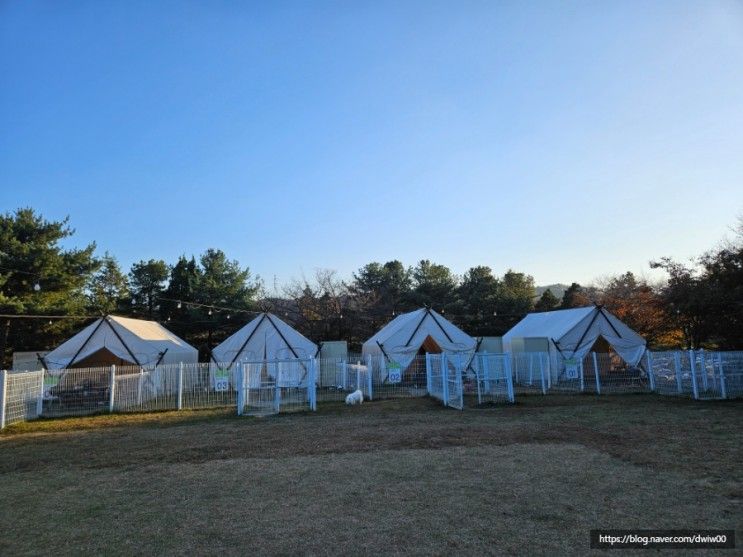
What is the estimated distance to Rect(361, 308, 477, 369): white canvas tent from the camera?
22000 mm

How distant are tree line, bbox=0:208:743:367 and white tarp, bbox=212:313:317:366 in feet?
21.8

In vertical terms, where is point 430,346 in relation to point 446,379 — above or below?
above

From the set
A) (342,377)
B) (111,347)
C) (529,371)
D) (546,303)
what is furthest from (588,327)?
(546,303)

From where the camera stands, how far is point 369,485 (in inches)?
233

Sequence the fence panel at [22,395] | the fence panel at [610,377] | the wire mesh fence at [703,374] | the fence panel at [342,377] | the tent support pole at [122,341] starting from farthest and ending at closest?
the tent support pole at [122,341] < the fence panel at [610,377] < the fence panel at [342,377] < the wire mesh fence at [703,374] < the fence panel at [22,395]

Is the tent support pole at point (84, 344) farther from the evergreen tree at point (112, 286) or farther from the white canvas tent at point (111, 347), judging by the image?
the evergreen tree at point (112, 286)

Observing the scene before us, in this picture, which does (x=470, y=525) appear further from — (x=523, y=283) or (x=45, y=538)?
(x=523, y=283)

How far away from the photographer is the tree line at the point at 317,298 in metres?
19.2

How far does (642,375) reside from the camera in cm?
1791

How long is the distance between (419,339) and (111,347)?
Answer: 495 inches

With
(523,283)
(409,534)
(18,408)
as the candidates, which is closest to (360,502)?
(409,534)

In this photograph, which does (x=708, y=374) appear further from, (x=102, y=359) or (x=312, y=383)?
(x=102, y=359)

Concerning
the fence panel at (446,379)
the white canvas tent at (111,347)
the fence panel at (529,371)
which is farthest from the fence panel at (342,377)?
the white canvas tent at (111,347)

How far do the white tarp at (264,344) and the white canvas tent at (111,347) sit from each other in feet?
8.21
